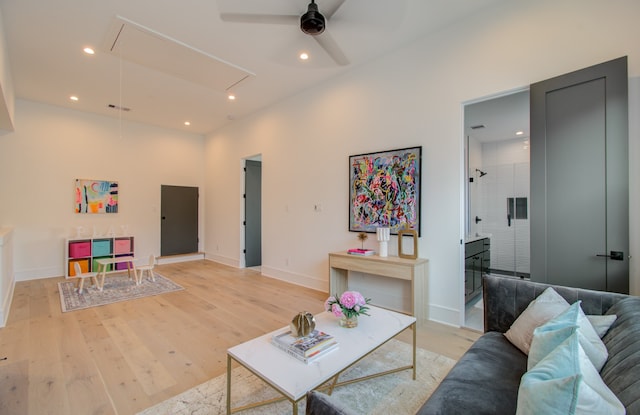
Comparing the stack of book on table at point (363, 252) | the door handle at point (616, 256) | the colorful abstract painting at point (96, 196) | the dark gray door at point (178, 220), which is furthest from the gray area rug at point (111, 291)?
the door handle at point (616, 256)

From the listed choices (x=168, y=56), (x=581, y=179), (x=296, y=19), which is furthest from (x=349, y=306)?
(x=168, y=56)

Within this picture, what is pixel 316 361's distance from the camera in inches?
62.7

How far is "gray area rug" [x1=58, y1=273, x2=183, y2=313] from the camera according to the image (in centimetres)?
394

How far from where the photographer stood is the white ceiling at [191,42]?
9.36 feet

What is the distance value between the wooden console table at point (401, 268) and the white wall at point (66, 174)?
5178mm

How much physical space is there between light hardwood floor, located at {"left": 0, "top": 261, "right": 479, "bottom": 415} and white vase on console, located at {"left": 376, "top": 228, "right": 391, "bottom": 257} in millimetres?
947

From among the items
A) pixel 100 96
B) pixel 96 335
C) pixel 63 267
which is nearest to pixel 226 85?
pixel 100 96

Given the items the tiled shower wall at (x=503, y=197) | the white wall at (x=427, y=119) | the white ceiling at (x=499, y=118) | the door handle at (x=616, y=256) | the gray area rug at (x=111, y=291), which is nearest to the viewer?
the door handle at (x=616, y=256)

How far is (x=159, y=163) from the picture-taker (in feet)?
22.6

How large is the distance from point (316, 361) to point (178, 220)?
6611mm

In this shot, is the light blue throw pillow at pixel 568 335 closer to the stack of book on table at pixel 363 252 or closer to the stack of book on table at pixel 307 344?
the stack of book on table at pixel 307 344

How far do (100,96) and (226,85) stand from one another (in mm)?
2433

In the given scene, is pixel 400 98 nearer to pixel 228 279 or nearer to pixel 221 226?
pixel 228 279

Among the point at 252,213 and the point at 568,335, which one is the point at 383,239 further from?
the point at 252,213
